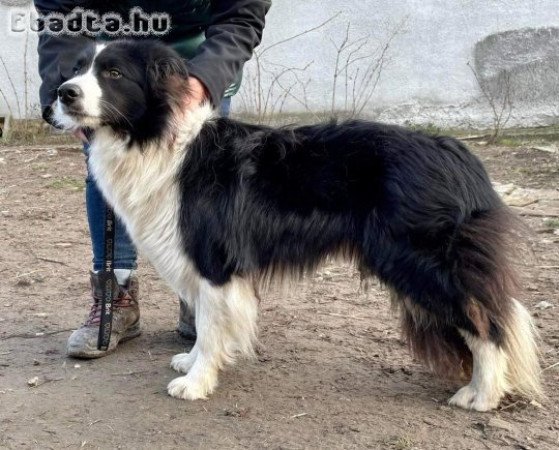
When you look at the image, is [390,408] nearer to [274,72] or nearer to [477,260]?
[477,260]

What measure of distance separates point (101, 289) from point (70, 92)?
1.07 meters

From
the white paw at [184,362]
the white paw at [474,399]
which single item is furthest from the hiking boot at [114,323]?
the white paw at [474,399]

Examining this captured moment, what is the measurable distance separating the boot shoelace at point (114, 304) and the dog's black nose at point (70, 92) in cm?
115

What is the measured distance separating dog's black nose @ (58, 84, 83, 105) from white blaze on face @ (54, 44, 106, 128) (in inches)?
0.5

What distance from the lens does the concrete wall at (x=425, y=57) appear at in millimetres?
7336

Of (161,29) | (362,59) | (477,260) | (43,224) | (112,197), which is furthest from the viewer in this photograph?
(362,59)

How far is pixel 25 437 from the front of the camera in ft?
8.36

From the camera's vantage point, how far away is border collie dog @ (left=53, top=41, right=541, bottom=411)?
Answer: 256 cm

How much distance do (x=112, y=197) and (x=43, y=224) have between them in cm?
272

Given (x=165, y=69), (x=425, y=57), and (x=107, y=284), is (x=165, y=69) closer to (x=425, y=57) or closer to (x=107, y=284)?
(x=107, y=284)

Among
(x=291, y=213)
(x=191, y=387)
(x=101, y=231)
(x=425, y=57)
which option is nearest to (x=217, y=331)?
(x=191, y=387)

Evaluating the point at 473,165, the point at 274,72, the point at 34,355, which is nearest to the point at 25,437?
the point at 34,355

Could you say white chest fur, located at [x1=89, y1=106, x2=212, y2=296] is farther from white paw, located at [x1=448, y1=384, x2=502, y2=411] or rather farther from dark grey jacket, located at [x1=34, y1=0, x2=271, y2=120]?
white paw, located at [x1=448, y1=384, x2=502, y2=411]

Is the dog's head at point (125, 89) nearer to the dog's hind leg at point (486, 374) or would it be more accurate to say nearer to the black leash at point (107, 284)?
the black leash at point (107, 284)
